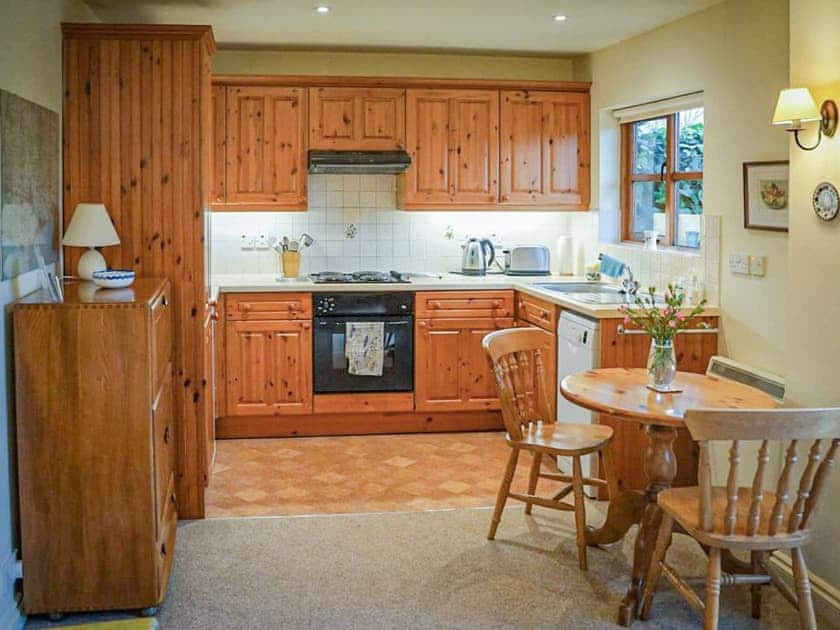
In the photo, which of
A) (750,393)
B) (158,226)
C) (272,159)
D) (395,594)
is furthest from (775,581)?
(272,159)

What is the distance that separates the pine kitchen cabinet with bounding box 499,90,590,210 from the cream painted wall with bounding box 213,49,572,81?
11.9 inches

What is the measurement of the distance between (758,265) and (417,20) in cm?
233

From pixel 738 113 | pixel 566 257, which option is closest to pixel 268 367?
pixel 566 257

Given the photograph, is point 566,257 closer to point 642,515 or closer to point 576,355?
point 576,355

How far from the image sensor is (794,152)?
358 centimetres

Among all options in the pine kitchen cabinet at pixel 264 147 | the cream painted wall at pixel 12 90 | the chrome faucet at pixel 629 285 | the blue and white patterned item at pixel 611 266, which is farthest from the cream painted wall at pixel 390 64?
the cream painted wall at pixel 12 90

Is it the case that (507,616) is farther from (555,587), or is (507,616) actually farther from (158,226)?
(158,226)

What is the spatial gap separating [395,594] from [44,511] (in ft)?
4.23

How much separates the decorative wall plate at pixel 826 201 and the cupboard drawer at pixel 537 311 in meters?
2.03

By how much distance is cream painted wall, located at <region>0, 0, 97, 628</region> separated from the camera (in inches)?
126

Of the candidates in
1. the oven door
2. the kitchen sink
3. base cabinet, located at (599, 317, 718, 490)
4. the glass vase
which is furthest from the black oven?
the glass vase

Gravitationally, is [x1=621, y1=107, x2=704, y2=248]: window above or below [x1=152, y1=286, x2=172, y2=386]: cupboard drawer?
above

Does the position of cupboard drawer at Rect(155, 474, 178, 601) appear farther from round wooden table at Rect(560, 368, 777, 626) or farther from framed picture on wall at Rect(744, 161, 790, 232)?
framed picture on wall at Rect(744, 161, 790, 232)

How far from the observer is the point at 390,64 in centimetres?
646
